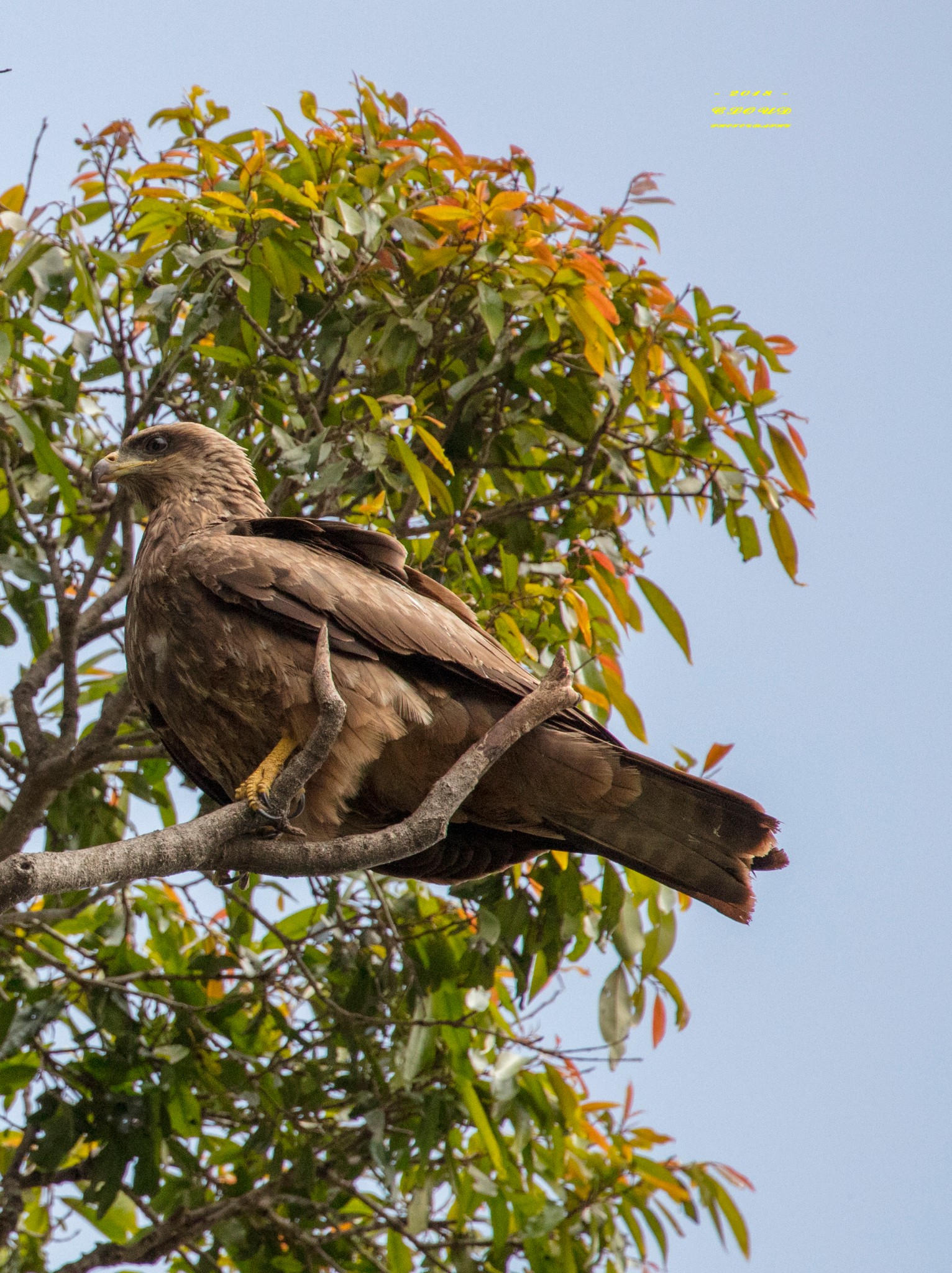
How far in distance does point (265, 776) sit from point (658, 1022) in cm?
217

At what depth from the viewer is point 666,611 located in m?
4.90

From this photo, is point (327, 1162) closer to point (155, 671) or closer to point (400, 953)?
point (400, 953)

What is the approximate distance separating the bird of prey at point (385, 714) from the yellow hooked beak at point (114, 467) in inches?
20.9

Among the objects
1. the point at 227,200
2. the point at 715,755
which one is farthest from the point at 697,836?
the point at 227,200

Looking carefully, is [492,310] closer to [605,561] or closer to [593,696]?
[605,561]

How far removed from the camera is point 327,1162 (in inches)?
195

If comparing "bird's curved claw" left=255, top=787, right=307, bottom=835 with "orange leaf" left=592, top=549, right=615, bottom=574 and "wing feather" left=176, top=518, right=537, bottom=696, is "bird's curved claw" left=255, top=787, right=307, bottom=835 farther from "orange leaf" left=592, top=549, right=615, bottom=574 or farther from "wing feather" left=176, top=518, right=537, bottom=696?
"orange leaf" left=592, top=549, right=615, bottom=574

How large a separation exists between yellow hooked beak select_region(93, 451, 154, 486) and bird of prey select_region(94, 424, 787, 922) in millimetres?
531

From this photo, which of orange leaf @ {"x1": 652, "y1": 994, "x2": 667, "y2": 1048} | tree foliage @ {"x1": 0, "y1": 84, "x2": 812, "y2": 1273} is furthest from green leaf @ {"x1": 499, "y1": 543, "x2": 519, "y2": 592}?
orange leaf @ {"x1": 652, "y1": 994, "x2": 667, "y2": 1048}

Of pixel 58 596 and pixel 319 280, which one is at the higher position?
pixel 319 280

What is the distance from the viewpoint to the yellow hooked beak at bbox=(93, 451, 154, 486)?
432 cm

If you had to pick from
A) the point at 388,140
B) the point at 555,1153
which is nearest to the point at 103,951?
the point at 555,1153

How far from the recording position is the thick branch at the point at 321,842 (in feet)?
8.92

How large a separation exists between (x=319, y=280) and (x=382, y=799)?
178 cm
